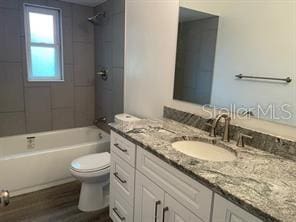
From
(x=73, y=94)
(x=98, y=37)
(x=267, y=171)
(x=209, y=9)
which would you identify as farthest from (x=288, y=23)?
(x=73, y=94)

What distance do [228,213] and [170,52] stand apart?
1431 mm

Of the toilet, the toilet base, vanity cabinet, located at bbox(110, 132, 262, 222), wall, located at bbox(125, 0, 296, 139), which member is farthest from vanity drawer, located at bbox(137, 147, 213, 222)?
the toilet base

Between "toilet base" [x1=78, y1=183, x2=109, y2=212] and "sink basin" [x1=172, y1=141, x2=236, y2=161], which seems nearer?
"sink basin" [x1=172, y1=141, x2=236, y2=161]

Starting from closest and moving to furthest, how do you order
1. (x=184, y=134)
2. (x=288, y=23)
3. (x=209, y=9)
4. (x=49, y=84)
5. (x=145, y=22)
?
1. (x=288, y=23)
2. (x=184, y=134)
3. (x=209, y=9)
4. (x=145, y=22)
5. (x=49, y=84)

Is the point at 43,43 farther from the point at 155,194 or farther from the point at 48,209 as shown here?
the point at 155,194

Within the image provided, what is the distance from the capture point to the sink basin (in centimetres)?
132

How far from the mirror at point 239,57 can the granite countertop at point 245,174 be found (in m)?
0.27

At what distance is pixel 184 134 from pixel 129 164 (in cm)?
42

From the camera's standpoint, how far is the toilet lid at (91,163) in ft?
6.58

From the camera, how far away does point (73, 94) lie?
127 inches

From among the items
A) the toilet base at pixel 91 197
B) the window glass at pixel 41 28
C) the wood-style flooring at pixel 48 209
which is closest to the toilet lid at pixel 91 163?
the toilet base at pixel 91 197

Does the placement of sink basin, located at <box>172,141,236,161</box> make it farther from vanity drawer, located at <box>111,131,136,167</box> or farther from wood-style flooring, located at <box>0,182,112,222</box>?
wood-style flooring, located at <box>0,182,112,222</box>

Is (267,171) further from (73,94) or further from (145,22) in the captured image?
(73,94)

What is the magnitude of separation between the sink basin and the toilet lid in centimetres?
94
